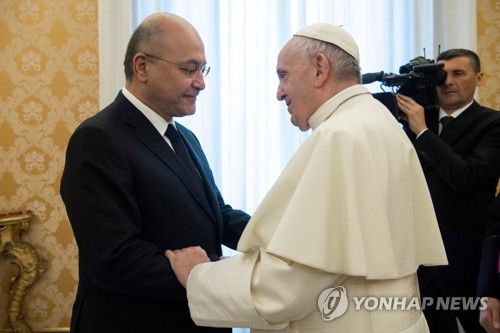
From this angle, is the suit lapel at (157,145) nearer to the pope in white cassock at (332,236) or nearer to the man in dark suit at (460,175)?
the pope in white cassock at (332,236)

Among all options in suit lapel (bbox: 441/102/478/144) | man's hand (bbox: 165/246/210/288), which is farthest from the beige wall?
suit lapel (bbox: 441/102/478/144)

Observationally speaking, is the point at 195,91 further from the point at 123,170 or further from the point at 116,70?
the point at 116,70

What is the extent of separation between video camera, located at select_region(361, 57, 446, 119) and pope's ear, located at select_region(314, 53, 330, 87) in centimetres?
103

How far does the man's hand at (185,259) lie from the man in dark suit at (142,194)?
0.8 inches

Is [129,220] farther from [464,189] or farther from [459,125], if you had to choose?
[459,125]

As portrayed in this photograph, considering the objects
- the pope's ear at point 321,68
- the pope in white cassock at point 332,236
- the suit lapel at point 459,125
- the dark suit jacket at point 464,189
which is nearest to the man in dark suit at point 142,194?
the pope in white cassock at point 332,236

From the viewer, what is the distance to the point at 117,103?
5.47 feet

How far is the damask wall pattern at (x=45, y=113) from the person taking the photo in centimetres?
320

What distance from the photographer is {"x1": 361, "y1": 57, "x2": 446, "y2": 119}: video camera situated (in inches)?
98.8

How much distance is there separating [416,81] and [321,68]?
124 centimetres

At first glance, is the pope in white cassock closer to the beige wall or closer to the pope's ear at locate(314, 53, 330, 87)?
the pope's ear at locate(314, 53, 330, 87)

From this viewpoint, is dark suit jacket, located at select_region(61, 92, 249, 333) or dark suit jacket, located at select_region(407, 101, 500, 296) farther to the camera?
dark suit jacket, located at select_region(407, 101, 500, 296)

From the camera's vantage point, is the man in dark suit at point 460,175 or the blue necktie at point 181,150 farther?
the man in dark suit at point 460,175

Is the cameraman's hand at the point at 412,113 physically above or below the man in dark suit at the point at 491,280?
above
